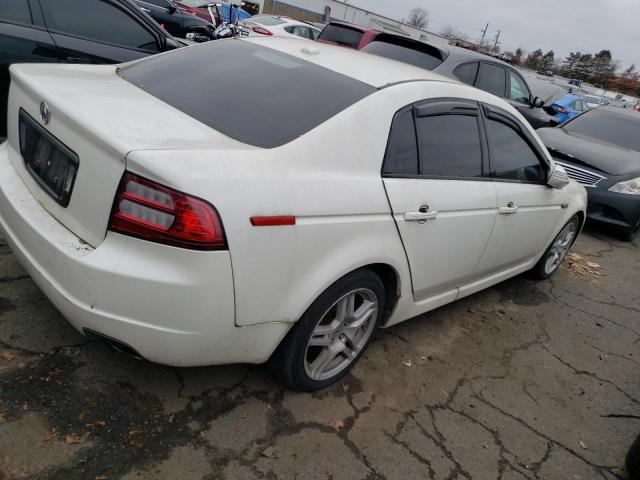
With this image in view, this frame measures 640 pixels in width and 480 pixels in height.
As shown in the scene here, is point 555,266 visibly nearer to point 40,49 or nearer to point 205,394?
point 205,394

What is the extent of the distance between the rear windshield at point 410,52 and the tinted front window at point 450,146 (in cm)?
348

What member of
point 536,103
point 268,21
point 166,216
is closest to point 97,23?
point 166,216

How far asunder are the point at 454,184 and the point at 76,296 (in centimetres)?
198

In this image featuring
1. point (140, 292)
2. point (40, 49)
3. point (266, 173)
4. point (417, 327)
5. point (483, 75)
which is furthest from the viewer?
point (483, 75)

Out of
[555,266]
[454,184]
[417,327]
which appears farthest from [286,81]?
[555,266]

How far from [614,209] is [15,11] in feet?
22.6

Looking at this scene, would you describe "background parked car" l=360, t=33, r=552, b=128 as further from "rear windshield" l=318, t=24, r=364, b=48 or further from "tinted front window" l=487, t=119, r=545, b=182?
"tinted front window" l=487, t=119, r=545, b=182

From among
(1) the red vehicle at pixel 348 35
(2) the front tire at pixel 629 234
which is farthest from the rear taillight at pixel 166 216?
(2) the front tire at pixel 629 234

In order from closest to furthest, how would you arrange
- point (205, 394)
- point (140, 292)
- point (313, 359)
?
point (140, 292), point (205, 394), point (313, 359)

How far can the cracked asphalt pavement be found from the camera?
199 centimetres

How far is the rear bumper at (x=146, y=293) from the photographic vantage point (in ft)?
5.75

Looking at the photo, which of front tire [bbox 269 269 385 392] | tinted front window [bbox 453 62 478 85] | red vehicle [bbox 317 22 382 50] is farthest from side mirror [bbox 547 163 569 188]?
red vehicle [bbox 317 22 382 50]

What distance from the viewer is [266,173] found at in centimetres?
189

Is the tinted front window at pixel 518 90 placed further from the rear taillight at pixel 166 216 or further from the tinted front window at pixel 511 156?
the rear taillight at pixel 166 216
